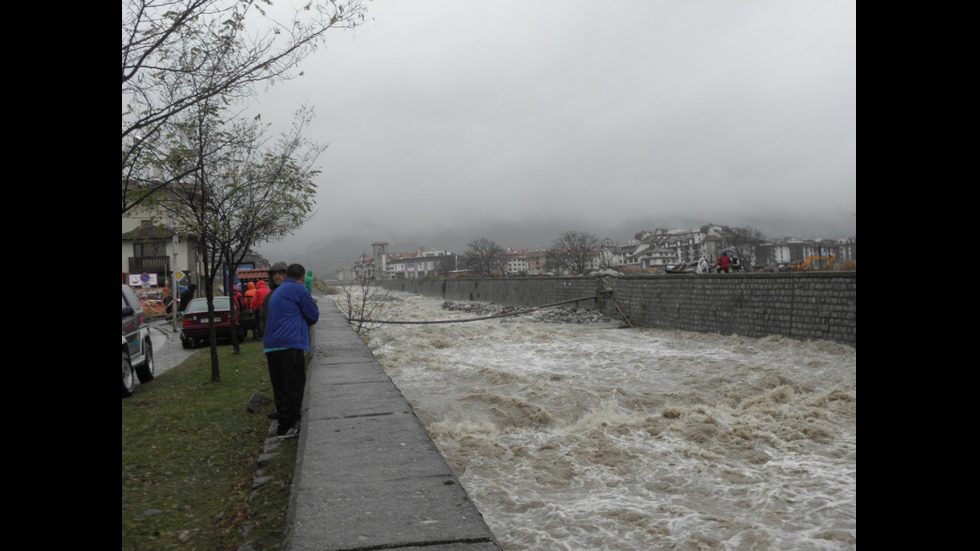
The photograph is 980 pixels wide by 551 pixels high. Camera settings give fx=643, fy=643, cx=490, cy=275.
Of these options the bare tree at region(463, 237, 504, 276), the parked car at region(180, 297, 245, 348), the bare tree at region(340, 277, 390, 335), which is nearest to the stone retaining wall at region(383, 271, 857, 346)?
the bare tree at region(340, 277, 390, 335)

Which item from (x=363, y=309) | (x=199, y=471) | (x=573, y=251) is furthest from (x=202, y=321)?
(x=573, y=251)

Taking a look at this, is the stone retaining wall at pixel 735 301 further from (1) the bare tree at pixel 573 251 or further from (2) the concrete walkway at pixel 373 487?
(1) the bare tree at pixel 573 251

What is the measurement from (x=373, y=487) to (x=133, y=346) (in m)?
7.87

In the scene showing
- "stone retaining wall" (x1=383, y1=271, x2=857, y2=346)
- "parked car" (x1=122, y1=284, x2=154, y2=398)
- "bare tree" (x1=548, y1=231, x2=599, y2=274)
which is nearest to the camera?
"parked car" (x1=122, y1=284, x2=154, y2=398)

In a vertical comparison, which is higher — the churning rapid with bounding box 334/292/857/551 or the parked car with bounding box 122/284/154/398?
the parked car with bounding box 122/284/154/398

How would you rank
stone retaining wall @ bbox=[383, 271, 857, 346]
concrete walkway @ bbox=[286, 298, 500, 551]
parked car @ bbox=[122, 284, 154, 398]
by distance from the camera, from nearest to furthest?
concrete walkway @ bbox=[286, 298, 500, 551], parked car @ bbox=[122, 284, 154, 398], stone retaining wall @ bbox=[383, 271, 857, 346]

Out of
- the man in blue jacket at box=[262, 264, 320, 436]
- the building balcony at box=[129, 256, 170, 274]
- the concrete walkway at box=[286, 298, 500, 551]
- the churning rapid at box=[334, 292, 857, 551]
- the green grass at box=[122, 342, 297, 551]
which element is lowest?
the churning rapid at box=[334, 292, 857, 551]

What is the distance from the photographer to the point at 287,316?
6.26 metres

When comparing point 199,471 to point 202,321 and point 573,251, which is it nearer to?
point 202,321

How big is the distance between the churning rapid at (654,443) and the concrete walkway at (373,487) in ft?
4.62

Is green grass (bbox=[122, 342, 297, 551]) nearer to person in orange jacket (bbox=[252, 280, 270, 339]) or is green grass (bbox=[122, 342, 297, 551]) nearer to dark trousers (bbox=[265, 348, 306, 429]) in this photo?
dark trousers (bbox=[265, 348, 306, 429])

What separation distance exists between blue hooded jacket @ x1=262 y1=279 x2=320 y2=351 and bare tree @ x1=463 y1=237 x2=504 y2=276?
93392mm

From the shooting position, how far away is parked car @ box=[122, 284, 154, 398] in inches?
360
